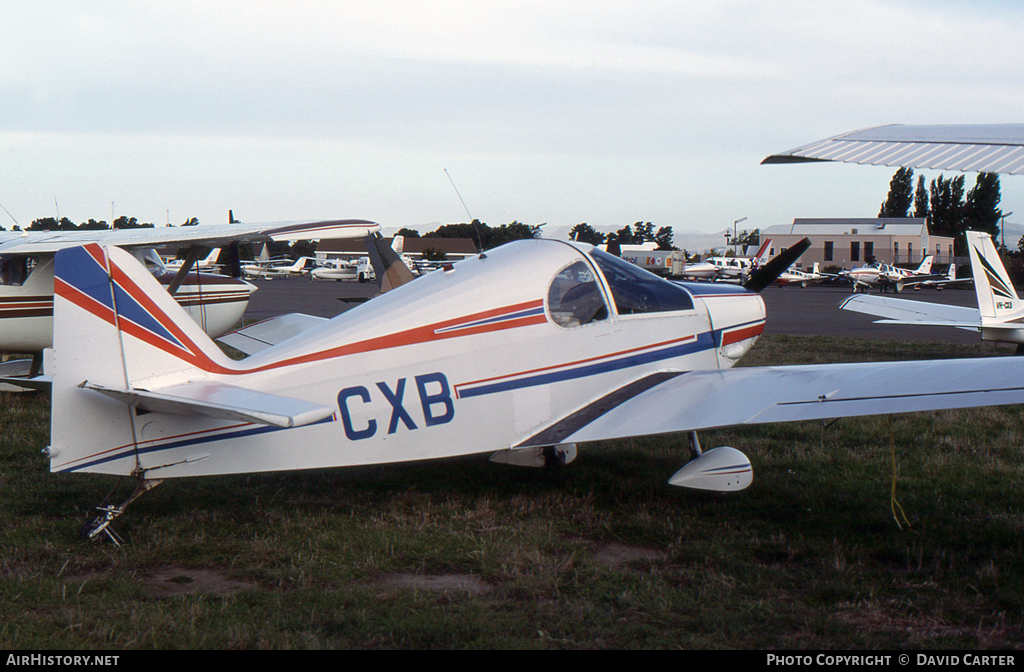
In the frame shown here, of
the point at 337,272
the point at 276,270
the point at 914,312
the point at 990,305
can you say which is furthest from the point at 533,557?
the point at 276,270

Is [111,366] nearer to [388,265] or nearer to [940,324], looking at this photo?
[388,265]

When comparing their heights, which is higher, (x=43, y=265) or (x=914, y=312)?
(x=43, y=265)

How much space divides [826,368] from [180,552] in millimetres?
4054

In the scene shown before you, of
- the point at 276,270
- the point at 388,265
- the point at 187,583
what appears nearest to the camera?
the point at 187,583

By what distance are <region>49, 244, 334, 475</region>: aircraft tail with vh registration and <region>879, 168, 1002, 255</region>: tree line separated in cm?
8724

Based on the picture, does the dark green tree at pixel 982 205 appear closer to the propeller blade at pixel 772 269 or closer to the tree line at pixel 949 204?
the tree line at pixel 949 204

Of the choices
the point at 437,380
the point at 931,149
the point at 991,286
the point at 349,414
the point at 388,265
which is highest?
the point at 931,149

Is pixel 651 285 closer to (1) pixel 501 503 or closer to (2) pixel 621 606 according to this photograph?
(1) pixel 501 503

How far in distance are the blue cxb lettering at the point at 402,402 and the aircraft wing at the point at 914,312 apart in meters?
10.4

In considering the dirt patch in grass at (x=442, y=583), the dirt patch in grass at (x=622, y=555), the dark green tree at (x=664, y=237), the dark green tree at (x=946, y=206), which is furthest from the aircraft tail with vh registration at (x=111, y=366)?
the dark green tree at (x=946, y=206)

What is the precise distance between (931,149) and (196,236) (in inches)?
289

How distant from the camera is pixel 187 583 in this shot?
4.12 meters

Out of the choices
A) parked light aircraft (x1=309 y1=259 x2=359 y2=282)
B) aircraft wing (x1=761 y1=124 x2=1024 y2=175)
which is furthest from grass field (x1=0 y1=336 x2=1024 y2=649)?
parked light aircraft (x1=309 y1=259 x2=359 y2=282)

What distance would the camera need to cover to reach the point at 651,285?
5941mm
